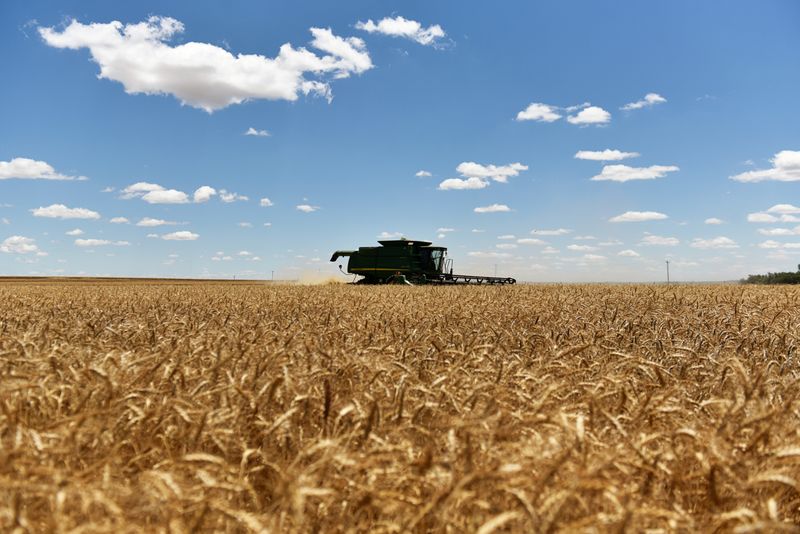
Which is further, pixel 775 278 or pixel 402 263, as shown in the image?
pixel 775 278

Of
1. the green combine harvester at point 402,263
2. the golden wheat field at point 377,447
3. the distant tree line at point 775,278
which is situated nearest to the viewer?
the golden wheat field at point 377,447

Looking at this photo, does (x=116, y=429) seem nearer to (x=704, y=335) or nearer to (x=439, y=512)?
(x=439, y=512)

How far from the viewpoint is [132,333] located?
17.5ft

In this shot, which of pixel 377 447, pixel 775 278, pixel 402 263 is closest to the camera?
pixel 377 447

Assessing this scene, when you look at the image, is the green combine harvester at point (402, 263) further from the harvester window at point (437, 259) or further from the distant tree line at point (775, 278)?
the distant tree line at point (775, 278)

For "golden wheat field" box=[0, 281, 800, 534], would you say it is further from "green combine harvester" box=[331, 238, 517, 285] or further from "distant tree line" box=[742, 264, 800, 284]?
"distant tree line" box=[742, 264, 800, 284]

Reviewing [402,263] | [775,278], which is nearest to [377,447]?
[402,263]

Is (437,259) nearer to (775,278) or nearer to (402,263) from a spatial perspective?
(402,263)

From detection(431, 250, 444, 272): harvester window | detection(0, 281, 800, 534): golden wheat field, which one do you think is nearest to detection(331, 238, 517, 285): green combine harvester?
detection(431, 250, 444, 272): harvester window

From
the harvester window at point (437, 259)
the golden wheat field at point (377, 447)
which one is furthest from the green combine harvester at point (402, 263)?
the golden wheat field at point (377, 447)

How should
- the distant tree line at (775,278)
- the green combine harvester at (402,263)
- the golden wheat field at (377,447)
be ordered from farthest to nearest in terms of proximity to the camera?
the distant tree line at (775,278) < the green combine harvester at (402,263) < the golden wheat field at (377,447)

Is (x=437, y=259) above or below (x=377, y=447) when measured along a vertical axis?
above

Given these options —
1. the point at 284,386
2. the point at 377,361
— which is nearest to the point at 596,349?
the point at 377,361

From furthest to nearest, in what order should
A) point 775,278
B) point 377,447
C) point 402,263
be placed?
point 775,278 < point 402,263 < point 377,447
